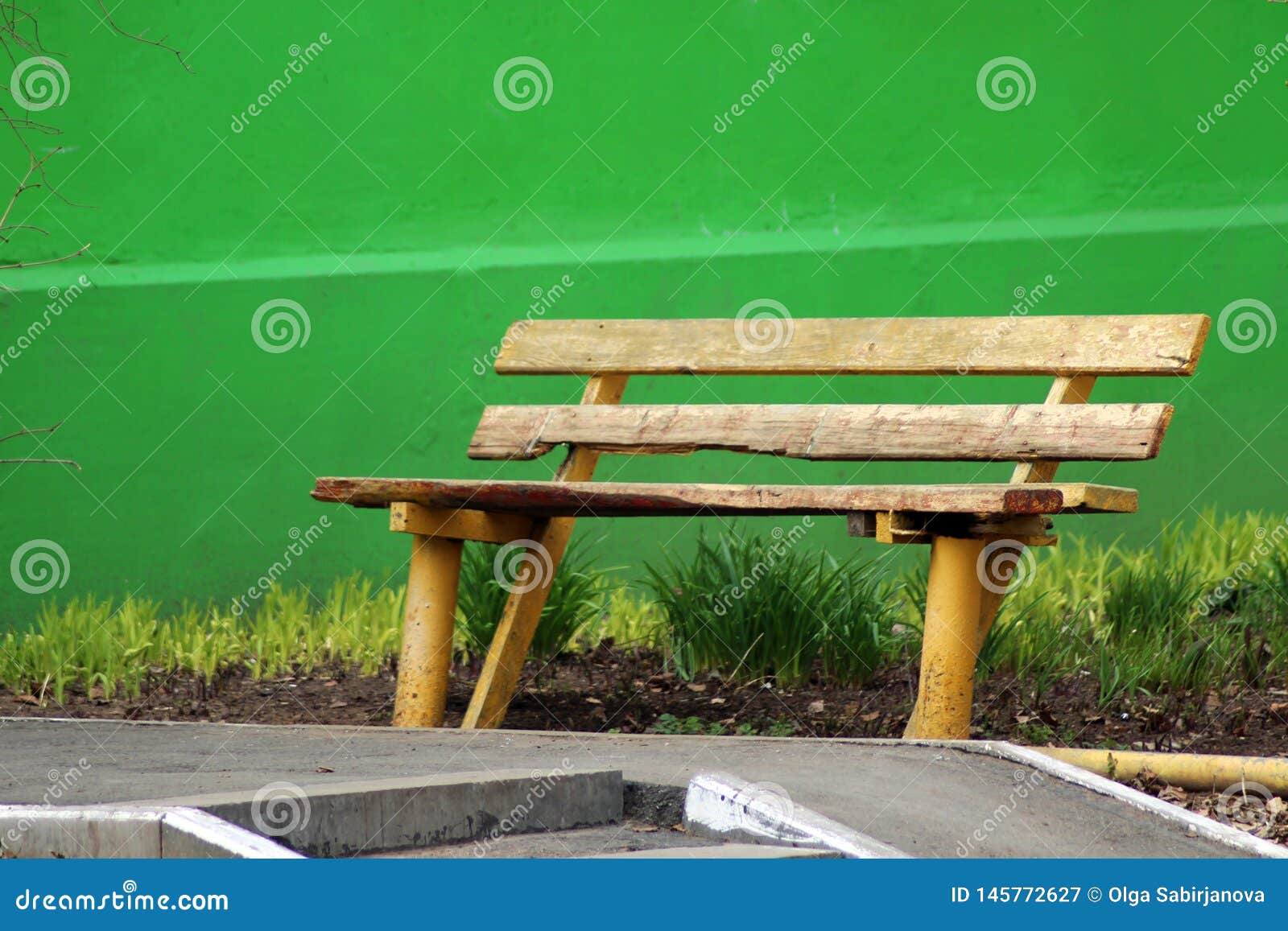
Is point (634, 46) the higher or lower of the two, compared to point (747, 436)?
higher

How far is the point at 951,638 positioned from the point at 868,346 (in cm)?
103

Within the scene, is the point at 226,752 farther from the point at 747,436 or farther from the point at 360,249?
the point at 360,249

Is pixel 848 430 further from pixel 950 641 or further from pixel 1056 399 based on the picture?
pixel 950 641

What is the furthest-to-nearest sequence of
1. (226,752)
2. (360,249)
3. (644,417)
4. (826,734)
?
(360,249) < (644,417) < (826,734) < (226,752)

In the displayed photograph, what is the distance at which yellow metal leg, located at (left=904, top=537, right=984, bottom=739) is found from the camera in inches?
123

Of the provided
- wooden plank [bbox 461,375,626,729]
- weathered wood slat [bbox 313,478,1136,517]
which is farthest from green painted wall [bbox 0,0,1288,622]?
weathered wood slat [bbox 313,478,1136,517]

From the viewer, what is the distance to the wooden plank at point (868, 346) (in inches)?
137

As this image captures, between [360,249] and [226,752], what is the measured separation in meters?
3.57

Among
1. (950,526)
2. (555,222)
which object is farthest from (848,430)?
(555,222)

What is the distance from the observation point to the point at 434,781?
2.41m

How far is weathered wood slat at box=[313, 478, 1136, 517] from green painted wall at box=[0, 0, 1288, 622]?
2.43m

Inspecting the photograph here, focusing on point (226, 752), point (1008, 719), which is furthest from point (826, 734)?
point (226, 752)

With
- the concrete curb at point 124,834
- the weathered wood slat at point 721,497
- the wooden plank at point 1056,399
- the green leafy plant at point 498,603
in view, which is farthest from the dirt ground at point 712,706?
the concrete curb at point 124,834

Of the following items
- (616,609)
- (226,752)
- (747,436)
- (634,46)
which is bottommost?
(226,752)
